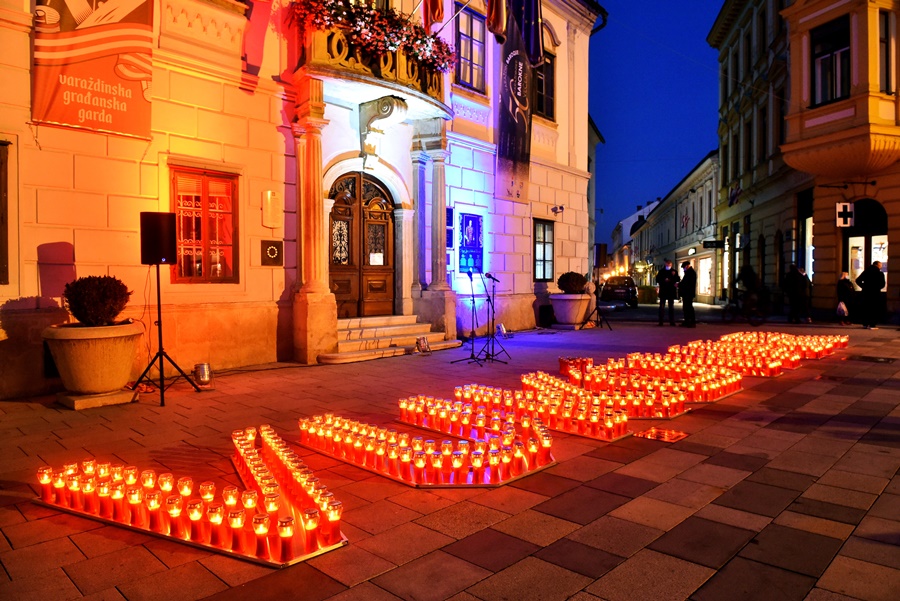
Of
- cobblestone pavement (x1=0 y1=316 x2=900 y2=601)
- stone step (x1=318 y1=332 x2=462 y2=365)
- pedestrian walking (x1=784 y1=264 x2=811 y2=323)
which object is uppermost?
pedestrian walking (x1=784 y1=264 x2=811 y2=323)

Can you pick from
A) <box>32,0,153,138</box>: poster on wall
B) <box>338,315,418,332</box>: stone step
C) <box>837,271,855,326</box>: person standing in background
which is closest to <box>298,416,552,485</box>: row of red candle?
<box>32,0,153,138</box>: poster on wall

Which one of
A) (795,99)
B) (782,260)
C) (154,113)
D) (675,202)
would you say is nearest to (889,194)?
(795,99)

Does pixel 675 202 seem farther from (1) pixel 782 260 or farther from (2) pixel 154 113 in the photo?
(2) pixel 154 113

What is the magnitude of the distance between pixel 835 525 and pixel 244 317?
9.02 meters

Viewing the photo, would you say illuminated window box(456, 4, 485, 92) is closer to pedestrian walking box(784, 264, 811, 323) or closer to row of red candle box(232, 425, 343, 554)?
pedestrian walking box(784, 264, 811, 323)

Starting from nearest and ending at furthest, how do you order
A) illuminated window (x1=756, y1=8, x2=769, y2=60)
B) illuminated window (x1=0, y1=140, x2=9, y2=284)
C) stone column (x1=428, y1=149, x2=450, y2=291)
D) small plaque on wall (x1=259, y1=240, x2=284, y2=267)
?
illuminated window (x1=0, y1=140, x2=9, y2=284) → small plaque on wall (x1=259, y1=240, x2=284, y2=267) → stone column (x1=428, y1=149, x2=450, y2=291) → illuminated window (x1=756, y1=8, x2=769, y2=60)

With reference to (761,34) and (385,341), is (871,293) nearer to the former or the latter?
(385,341)

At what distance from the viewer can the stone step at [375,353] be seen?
35.5 ft

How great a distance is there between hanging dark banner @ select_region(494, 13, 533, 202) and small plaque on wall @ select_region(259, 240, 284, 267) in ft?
21.9

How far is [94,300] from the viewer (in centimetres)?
755

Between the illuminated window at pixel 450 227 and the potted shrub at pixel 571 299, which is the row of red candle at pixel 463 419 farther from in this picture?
the potted shrub at pixel 571 299

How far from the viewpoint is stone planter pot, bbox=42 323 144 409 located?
7352 millimetres

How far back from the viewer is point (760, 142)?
2678 centimetres

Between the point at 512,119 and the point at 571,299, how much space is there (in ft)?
17.1
